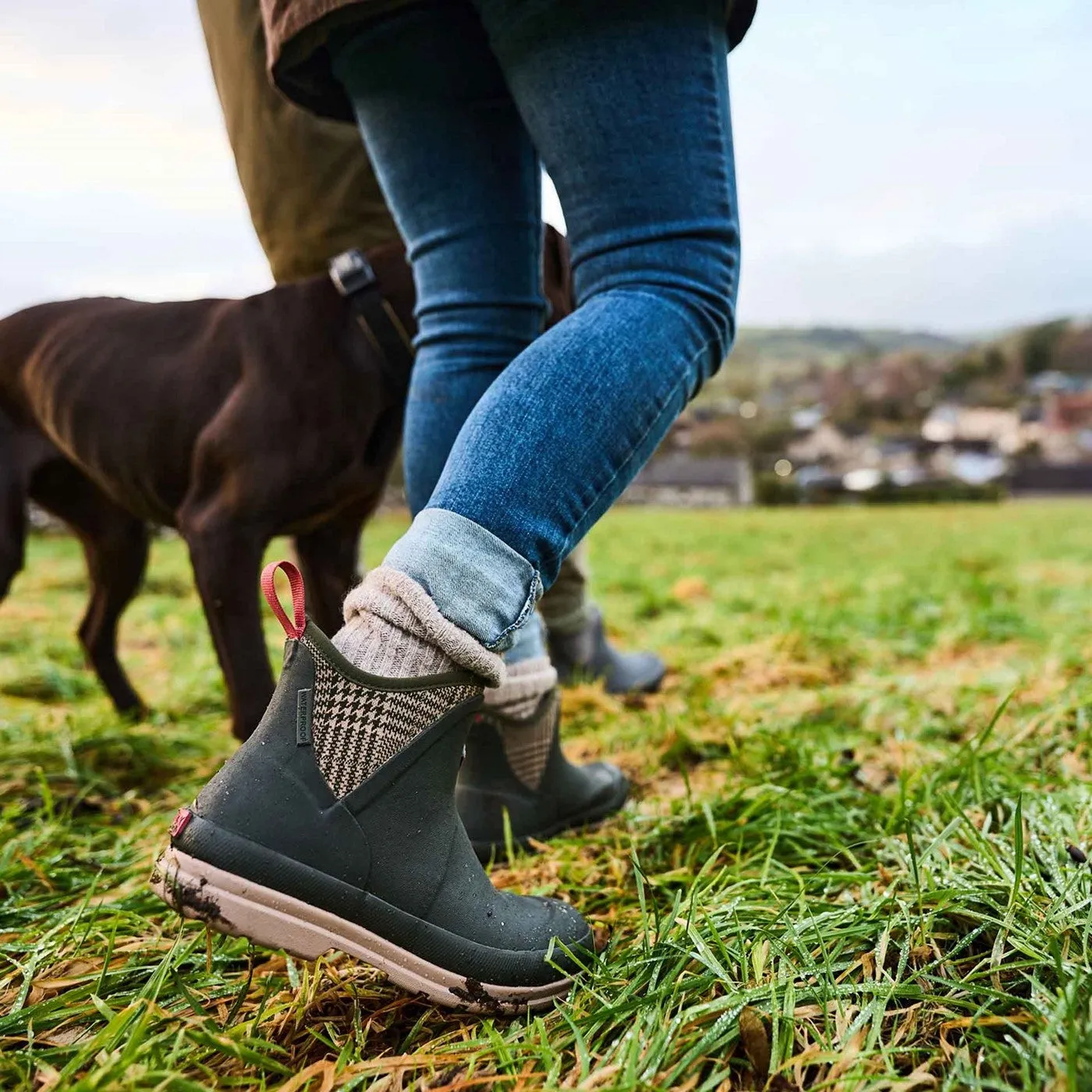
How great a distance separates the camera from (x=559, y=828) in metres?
1.46

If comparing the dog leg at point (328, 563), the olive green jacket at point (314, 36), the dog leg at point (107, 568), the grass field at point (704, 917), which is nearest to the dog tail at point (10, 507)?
the dog leg at point (107, 568)

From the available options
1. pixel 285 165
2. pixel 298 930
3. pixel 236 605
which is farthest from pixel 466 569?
pixel 285 165

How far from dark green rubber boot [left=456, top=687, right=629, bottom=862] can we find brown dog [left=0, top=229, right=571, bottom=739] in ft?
1.99

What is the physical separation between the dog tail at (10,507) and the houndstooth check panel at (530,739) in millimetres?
1436

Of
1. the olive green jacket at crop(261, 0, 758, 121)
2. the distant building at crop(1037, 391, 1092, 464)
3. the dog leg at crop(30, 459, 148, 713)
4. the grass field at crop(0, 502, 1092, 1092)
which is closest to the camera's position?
the grass field at crop(0, 502, 1092, 1092)

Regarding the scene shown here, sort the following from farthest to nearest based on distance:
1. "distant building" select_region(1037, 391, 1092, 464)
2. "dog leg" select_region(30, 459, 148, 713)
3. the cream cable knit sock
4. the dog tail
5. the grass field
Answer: "distant building" select_region(1037, 391, 1092, 464) < "dog leg" select_region(30, 459, 148, 713) < the dog tail < the cream cable knit sock < the grass field

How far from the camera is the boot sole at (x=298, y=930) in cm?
88

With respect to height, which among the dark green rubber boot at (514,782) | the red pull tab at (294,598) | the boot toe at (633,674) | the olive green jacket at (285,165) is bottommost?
the boot toe at (633,674)

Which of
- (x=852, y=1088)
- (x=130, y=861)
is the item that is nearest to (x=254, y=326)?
(x=130, y=861)

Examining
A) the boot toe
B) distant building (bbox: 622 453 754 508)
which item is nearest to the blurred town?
distant building (bbox: 622 453 754 508)

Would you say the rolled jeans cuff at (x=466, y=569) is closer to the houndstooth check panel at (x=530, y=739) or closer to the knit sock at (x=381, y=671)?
the knit sock at (x=381, y=671)

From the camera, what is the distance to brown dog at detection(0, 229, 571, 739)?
71.4 inches

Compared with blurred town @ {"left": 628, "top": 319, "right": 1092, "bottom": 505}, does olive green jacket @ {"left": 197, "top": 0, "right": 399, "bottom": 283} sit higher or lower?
higher

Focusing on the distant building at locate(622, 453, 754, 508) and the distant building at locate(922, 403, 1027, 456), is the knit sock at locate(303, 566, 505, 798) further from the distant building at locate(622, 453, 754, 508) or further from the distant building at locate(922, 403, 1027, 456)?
the distant building at locate(922, 403, 1027, 456)
